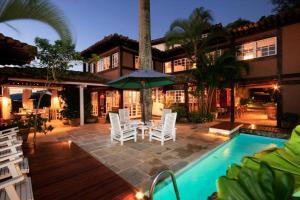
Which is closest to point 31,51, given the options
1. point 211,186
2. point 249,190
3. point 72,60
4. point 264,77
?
point 249,190

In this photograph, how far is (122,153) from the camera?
18.2 feet

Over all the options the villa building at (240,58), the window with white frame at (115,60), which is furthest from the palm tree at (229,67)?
the window with white frame at (115,60)

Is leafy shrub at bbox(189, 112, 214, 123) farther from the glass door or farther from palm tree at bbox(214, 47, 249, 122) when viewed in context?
the glass door

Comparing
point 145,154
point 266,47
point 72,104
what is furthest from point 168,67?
point 145,154

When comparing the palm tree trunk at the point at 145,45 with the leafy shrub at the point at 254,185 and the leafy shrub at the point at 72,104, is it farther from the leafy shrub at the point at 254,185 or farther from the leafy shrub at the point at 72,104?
the leafy shrub at the point at 254,185

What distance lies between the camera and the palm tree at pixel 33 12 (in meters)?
2.01

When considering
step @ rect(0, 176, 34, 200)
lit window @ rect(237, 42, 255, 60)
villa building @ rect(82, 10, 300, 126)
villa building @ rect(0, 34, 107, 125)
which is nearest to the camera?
step @ rect(0, 176, 34, 200)

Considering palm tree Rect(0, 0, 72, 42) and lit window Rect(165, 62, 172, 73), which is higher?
lit window Rect(165, 62, 172, 73)

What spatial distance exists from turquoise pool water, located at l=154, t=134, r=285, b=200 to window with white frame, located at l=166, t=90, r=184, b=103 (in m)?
8.24

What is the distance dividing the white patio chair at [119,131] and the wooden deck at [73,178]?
1.49 metres

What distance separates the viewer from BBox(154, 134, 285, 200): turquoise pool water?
3713mm

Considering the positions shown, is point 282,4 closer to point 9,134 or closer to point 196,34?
point 196,34

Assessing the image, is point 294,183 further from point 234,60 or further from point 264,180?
point 234,60

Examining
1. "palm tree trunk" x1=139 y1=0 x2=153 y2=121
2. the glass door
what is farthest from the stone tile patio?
the glass door
